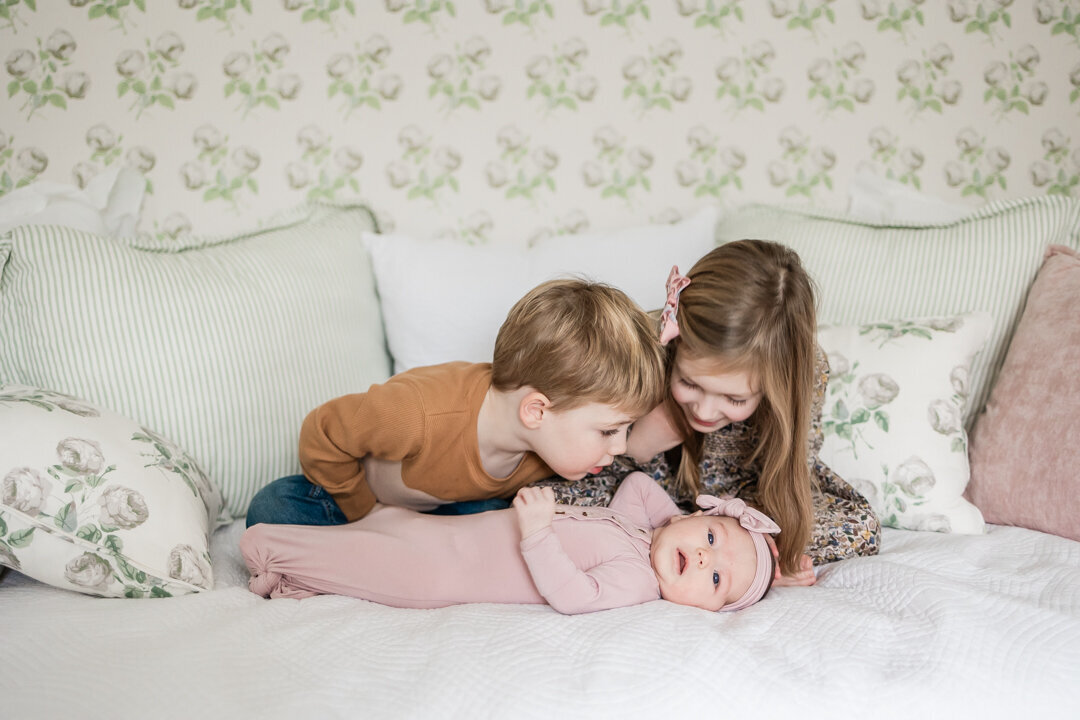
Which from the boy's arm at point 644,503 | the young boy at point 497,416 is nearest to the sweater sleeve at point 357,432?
the young boy at point 497,416

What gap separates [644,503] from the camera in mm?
1325

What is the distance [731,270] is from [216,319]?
35.3 inches

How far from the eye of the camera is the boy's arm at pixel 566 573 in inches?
40.2

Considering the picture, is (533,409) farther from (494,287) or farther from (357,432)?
(494,287)

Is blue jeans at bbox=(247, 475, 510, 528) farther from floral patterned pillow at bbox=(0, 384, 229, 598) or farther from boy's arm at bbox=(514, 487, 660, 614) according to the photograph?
boy's arm at bbox=(514, 487, 660, 614)

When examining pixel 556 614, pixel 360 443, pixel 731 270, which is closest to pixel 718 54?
pixel 731 270

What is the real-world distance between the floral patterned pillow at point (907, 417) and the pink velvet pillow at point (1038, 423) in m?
0.05

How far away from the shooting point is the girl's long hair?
1.14 meters

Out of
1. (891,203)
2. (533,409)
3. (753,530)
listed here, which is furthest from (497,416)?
(891,203)

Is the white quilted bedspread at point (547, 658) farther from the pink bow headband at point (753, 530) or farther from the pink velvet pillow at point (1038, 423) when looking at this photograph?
the pink velvet pillow at point (1038, 423)

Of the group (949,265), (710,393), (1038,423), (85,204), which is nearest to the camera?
(710,393)

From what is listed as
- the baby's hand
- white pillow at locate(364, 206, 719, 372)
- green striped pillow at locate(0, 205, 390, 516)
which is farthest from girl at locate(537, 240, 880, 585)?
green striped pillow at locate(0, 205, 390, 516)

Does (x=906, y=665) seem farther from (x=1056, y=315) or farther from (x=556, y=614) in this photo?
(x=1056, y=315)

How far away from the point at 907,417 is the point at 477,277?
0.87m
